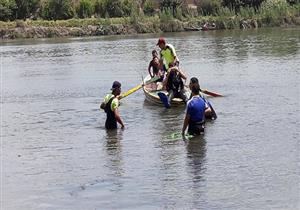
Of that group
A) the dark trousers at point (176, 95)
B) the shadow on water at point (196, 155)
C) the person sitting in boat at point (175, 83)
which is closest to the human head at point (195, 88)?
the shadow on water at point (196, 155)

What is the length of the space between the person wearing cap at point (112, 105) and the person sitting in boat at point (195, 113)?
2045 millimetres

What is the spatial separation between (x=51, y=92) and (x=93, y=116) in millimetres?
7477

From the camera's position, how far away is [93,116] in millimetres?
19562

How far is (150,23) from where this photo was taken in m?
86.1

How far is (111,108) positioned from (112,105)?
0.12 metres

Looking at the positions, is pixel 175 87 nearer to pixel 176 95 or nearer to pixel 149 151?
pixel 176 95

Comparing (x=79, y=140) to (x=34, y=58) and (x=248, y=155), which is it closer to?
(x=248, y=155)

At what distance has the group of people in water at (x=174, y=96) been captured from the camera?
14320 mm

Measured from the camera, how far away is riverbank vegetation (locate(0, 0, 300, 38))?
8281 cm

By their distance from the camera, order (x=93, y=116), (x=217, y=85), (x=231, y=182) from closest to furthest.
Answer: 1. (x=231, y=182)
2. (x=93, y=116)
3. (x=217, y=85)

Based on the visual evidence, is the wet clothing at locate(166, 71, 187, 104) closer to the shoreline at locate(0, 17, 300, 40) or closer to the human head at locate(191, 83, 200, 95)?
the human head at locate(191, 83, 200, 95)

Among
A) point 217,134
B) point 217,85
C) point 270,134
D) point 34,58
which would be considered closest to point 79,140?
point 217,134

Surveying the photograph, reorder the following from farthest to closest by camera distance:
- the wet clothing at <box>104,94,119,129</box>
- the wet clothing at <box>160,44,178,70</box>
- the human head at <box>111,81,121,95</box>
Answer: the wet clothing at <box>160,44,178,70</box>
the wet clothing at <box>104,94,119,129</box>
the human head at <box>111,81,121,95</box>

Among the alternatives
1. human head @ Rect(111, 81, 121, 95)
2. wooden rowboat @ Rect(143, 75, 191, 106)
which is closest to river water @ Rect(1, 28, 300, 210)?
wooden rowboat @ Rect(143, 75, 191, 106)
